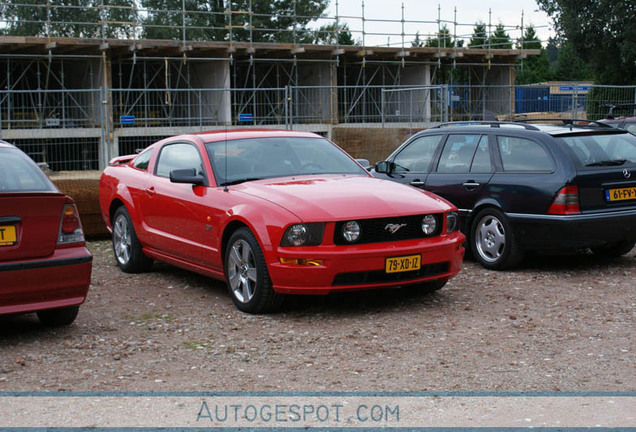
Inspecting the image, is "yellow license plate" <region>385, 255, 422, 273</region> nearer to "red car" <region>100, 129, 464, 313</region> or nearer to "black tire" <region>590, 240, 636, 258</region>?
"red car" <region>100, 129, 464, 313</region>

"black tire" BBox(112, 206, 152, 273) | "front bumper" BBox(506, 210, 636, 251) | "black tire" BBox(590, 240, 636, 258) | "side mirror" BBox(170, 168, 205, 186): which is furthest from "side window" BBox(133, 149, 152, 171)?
"black tire" BBox(590, 240, 636, 258)

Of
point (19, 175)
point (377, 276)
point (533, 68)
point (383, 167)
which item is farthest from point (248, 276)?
point (533, 68)

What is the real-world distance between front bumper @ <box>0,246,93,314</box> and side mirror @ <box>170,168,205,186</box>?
5.35 ft

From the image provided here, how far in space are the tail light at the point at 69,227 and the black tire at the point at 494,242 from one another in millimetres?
4535

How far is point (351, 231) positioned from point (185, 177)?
1.80 m

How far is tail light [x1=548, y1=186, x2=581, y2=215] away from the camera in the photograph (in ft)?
28.2

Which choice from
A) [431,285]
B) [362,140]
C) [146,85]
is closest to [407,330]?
[431,285]

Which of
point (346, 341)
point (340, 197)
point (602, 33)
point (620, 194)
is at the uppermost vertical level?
point (602, 33)

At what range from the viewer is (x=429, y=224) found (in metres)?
7.30

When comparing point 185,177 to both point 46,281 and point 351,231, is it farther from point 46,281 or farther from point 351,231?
point 46,281

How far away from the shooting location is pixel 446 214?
24.3 ft

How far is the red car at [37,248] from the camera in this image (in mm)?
6012

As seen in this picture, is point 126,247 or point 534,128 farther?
point 126,247

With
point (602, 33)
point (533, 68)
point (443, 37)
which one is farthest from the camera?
point (533, 68)
